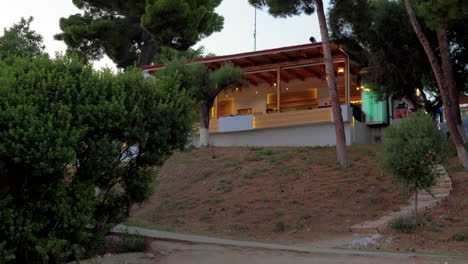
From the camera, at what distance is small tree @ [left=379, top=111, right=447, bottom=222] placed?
40.8ft

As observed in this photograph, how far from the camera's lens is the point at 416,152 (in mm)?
12492

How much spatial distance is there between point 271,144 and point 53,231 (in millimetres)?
17054

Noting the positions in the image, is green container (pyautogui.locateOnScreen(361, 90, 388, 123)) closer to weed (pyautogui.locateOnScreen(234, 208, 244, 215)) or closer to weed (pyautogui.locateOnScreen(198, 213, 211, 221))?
weed (pyautogui.locateOnScreen(234, 208, 244, 215))

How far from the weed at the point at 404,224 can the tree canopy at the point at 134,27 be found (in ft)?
33.0

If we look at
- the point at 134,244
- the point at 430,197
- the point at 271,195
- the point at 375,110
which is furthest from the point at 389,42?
the point at 134,244

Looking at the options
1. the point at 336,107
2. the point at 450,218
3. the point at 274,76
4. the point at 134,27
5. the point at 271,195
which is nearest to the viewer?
the point at 450,218

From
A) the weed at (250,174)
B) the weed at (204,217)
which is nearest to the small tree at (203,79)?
the weed at (250,174)

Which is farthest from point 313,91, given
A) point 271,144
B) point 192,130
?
point 192,130

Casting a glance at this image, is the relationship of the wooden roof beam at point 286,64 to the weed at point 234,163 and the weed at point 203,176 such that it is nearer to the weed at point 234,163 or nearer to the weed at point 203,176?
the weed at point 234,163

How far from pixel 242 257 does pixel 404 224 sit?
5.20 metres

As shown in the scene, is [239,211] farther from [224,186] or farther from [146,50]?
[146,50]

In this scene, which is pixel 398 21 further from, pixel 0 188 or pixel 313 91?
pixel 0 188

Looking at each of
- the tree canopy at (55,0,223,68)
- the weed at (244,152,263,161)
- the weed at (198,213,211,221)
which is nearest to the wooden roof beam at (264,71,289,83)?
the tree canopy at (55,0,223,68)

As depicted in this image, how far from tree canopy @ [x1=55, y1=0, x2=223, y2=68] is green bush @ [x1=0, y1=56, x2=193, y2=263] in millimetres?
9093
